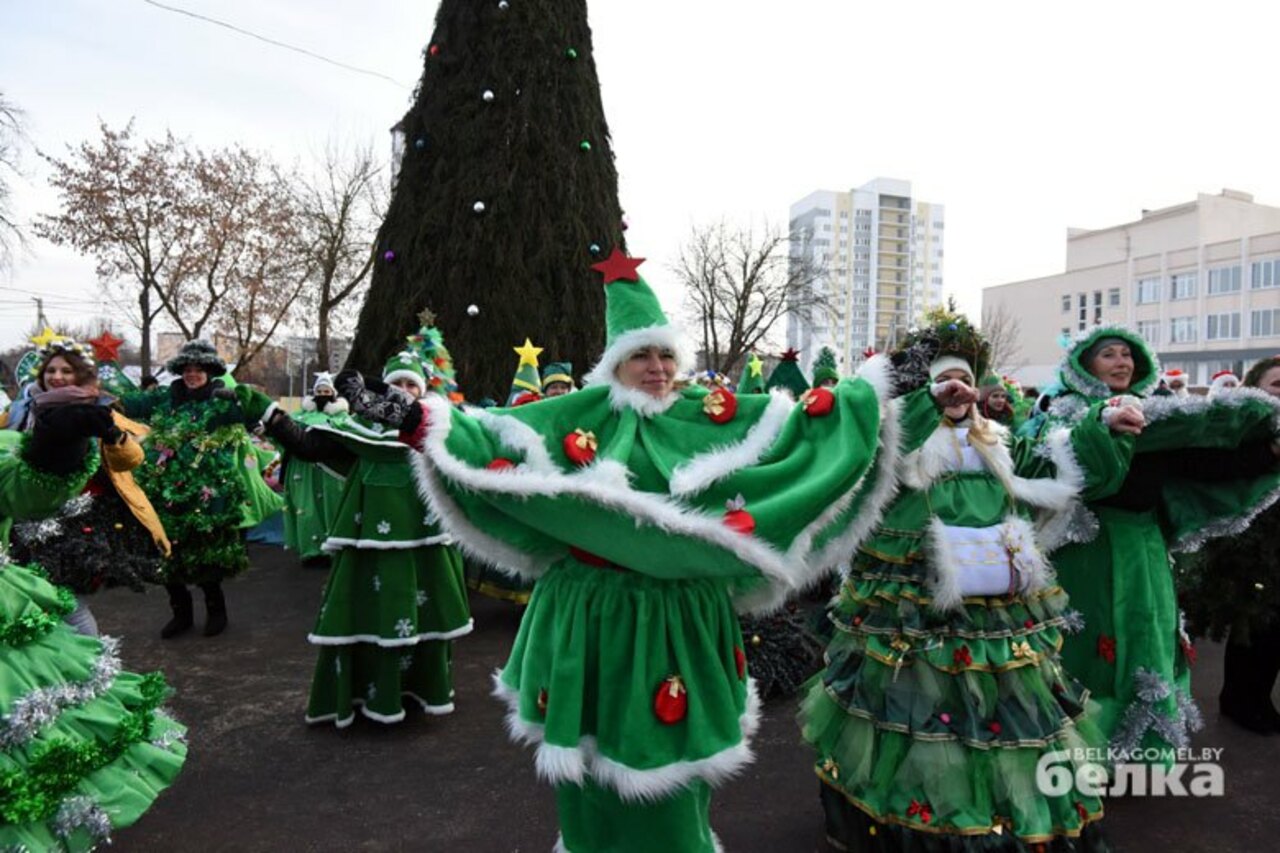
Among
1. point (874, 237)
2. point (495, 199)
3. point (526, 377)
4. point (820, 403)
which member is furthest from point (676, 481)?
point (874, 237)

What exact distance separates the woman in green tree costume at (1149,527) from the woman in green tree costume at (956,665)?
0.43 metres

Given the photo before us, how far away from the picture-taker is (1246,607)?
4.54 metres

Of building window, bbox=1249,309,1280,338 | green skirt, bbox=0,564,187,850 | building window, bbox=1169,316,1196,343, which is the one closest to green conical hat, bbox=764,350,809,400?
green skirt, bbox=0,564,187,850

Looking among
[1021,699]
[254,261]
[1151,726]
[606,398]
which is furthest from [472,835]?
[254,261]

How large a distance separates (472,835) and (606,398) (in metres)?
2.17

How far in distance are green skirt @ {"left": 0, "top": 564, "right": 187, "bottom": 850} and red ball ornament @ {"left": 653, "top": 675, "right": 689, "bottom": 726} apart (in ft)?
6.70

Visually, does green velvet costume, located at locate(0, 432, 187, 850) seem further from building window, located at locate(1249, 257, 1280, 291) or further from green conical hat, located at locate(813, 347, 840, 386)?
building window, located at locate(1249, 257, 1280, 291)

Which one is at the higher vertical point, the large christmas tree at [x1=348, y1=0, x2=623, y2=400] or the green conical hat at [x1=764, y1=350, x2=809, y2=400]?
the large christmas tree at [x1=348, y1=0, x2=623, y2=400]

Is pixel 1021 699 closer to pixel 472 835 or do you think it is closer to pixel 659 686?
pixel 659 686

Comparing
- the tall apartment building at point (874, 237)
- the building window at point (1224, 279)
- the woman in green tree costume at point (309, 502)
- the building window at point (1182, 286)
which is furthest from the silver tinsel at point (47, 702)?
the tall apartment building at point (874, 237)

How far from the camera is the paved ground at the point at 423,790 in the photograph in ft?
11.8

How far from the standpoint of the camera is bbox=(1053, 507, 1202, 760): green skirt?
142 inches

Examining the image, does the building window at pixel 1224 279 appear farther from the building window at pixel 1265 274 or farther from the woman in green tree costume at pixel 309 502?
the woman in green tree costume at pixel 309 502

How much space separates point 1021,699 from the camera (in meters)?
3.02
